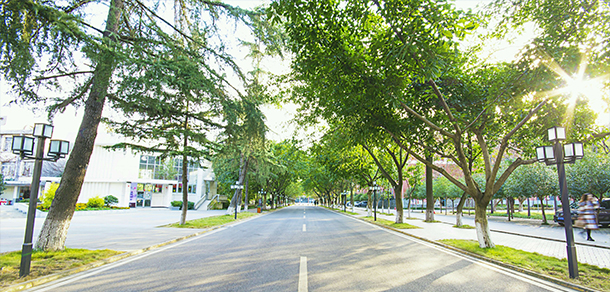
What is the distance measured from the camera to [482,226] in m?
9.25

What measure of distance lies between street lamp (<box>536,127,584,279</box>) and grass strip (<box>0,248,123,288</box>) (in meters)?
10.3

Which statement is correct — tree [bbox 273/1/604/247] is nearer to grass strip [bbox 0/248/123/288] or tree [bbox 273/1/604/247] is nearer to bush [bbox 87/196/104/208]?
grass strip [bbox 0/248/123/288]

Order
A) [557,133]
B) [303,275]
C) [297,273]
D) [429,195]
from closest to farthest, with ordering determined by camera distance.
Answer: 1. [303,275]
2. [297,273]
3. [557,133]
4. [429,195]

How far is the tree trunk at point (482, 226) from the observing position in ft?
29.8

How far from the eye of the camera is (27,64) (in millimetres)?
5207

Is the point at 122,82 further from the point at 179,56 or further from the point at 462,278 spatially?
the point at 462,278

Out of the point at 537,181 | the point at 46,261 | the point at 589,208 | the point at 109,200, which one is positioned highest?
the point at 537,181

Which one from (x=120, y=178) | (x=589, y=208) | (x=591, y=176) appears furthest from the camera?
(x=120, y=178)

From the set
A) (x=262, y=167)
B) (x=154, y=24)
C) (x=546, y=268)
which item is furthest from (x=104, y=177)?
(x=546, y=268)

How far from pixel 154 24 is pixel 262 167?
12474mm

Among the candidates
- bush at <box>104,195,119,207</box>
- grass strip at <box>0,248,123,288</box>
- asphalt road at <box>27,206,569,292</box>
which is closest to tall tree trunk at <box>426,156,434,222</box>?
asphalt road at <box>27,206,569,292</box>

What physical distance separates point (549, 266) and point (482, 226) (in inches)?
103

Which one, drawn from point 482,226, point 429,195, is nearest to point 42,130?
point 482,226

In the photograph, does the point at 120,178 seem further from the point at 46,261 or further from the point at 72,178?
the point at 46,261
